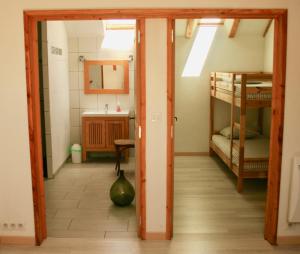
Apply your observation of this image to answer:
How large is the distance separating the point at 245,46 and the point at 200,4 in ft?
12.1

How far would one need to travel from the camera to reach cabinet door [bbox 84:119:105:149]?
6.27m

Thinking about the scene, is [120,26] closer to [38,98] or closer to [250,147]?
[250,147]

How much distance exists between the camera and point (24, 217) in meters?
3.47

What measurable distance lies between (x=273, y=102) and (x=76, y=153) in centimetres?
374

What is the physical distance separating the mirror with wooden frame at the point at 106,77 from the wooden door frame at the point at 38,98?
323 centimetres

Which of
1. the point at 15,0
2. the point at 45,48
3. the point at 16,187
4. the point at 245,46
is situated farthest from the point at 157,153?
the point at 245,46

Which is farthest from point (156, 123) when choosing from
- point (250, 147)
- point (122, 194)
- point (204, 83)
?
point (204, 83)

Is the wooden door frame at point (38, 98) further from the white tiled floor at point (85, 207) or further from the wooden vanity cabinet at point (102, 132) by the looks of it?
the wooden vanity cabinet at point (102, 132)

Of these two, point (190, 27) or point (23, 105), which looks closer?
point (23, 105)

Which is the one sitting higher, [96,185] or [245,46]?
[245,46]

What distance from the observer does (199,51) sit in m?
6.71

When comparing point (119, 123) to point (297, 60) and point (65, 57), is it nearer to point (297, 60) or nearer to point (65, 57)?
point (65, 57)

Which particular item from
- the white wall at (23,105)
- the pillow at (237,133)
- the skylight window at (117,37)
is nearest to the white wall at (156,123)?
the white wall at (23,105)

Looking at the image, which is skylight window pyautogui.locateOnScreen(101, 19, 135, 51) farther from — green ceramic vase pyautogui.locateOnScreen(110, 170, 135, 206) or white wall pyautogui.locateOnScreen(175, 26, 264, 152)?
green ceramic vase pyautogui.locateOnScreen(110, 170, 135, 206)
